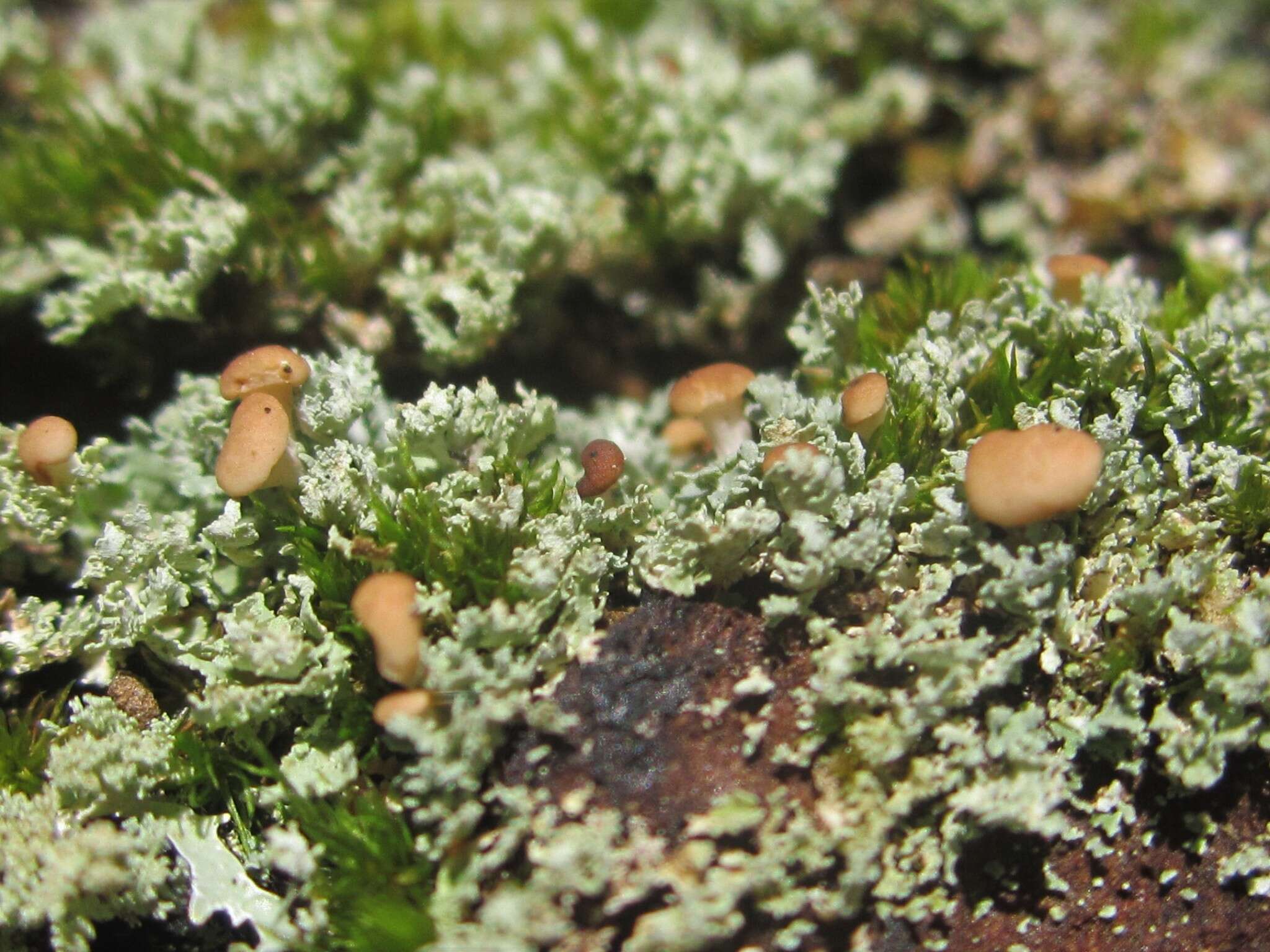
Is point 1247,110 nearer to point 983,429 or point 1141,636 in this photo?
point 983,429

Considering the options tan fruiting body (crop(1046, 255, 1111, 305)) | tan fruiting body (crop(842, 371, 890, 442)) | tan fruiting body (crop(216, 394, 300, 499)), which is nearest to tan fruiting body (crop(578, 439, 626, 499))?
tan fruiting body (crop(842, 371, 890, 442))

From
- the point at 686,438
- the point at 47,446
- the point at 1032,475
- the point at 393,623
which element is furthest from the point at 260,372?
the point at 1032,475

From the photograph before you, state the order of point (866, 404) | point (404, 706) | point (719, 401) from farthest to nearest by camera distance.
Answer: point (719, 401) → point (866, 404) → point (404, 706)

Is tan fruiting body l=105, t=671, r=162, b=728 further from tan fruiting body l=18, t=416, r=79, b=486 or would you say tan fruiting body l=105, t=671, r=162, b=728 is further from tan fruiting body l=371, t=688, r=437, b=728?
tan fruiting body l=371, t=688, r=437, b=728

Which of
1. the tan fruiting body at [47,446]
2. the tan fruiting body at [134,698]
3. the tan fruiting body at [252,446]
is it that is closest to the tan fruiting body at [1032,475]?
the tan fruiting body at [252,446]

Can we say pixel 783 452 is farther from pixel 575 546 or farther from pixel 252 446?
pixel 252 446

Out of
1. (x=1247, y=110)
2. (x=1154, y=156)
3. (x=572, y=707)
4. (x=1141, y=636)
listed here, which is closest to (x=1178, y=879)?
(x=1141, y=636)
